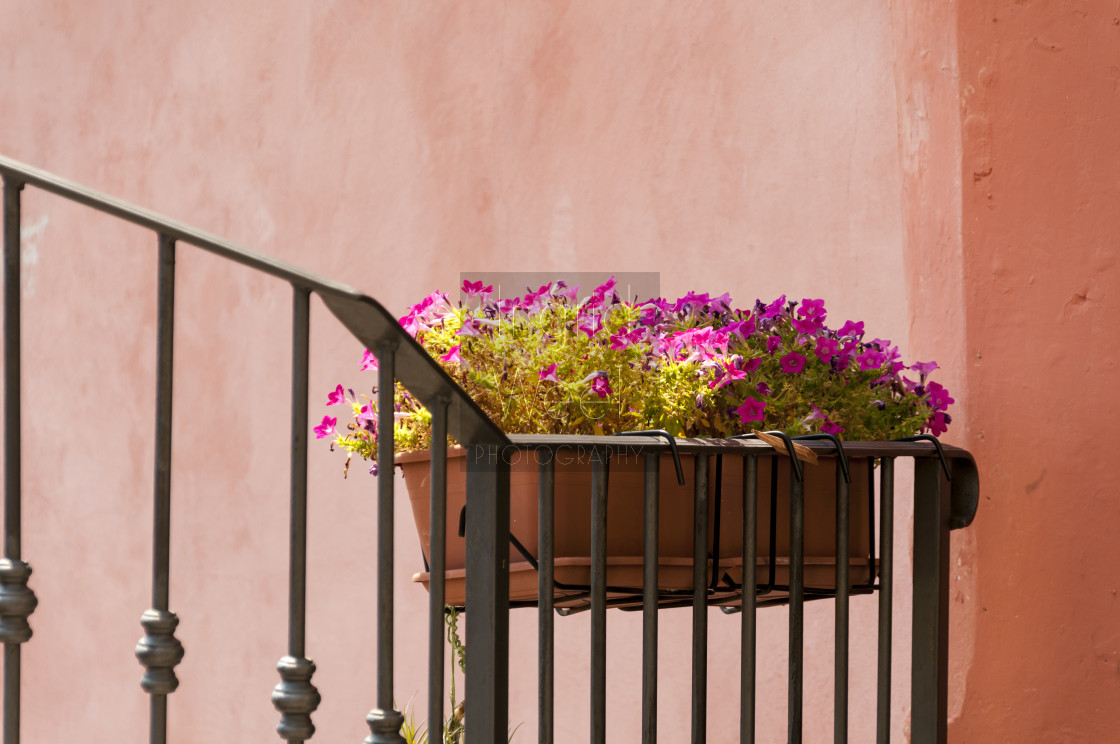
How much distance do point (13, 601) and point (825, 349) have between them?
0.99 meters

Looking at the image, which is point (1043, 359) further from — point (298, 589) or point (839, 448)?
point (298, 589)

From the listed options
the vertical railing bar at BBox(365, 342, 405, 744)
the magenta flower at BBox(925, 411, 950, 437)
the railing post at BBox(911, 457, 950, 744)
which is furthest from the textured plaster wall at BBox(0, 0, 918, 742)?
the vertical railing bar at BBox(365, 342, 405, 744)

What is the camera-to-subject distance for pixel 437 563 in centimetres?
Result: 101

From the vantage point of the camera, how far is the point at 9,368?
3.22ft

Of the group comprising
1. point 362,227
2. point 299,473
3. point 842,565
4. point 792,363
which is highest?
point 362,227

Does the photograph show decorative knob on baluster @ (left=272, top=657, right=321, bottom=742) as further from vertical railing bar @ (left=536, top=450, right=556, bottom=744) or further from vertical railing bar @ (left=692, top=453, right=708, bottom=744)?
vertical railing bar @ (left=692, top=453, right=708, bottom=744)

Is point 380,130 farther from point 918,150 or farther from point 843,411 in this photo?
point 843,411

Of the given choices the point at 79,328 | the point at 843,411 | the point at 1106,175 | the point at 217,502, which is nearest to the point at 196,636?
the point at 217,502

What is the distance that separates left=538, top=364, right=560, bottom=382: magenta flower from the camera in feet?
4.21

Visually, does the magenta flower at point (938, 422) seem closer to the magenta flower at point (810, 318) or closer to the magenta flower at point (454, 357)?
the magenta flower at point (810, 318)

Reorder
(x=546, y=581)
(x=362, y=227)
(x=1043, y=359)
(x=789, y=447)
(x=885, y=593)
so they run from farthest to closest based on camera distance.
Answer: (x=362, y=227) → (x=1043, y=359) → (x=885, y=593) → (x=789, y=447) → (x=546, y=581)

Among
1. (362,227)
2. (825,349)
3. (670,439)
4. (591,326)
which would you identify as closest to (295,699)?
(670,439)

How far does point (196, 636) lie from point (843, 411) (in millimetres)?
2780

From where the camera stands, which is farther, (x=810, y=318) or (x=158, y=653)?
(x=810, y=318)
